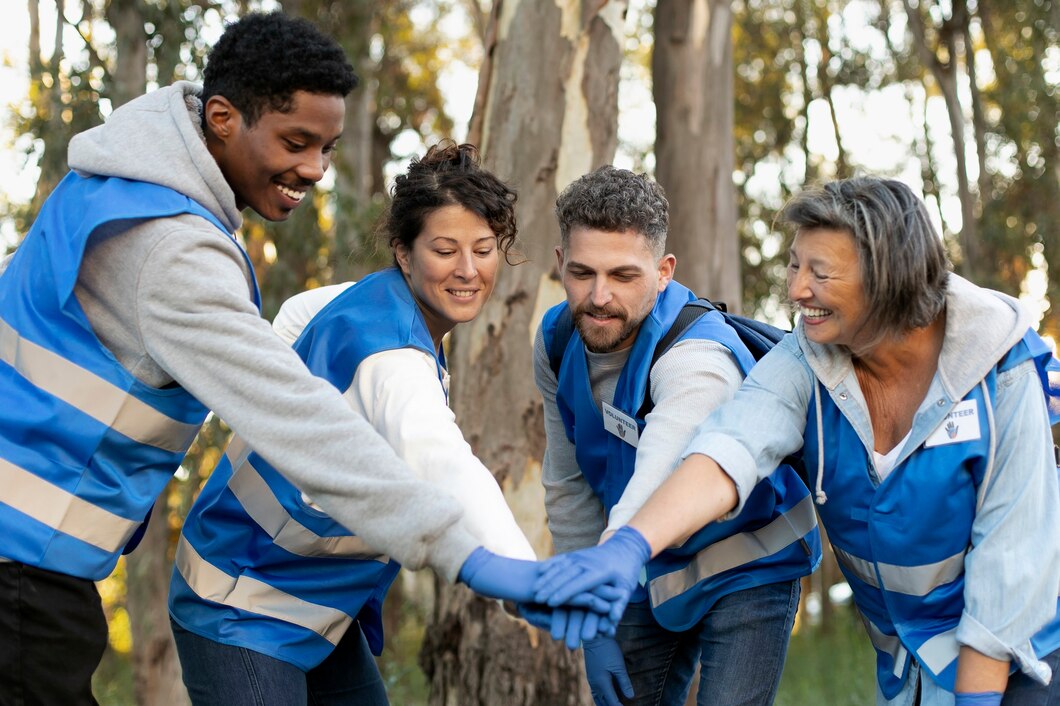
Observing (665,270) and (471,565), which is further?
(665,270)

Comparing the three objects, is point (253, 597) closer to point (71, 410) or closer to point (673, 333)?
point (71, 410)

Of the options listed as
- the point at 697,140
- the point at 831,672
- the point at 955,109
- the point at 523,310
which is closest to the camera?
the point at 523,310

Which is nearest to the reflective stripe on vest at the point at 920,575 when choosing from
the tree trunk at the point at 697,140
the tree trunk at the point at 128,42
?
the tree trunk at the point at 697,140

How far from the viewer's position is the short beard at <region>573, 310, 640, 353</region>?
3092mm

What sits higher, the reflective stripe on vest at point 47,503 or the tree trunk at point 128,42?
the tree trunk at point 128,42

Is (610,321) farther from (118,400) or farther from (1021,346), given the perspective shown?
(118,400)

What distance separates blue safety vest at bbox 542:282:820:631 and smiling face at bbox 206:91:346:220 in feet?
3.11

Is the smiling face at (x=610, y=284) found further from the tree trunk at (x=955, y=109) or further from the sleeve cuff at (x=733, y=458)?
the tree trunk at (x=955, y=109)

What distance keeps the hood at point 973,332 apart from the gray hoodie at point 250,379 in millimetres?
1156

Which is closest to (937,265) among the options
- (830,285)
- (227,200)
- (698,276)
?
(830,285)

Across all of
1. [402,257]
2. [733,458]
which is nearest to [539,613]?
[733,458]

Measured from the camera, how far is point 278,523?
2688 mm

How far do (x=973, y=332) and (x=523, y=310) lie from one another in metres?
3.09

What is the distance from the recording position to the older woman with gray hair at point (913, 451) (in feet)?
8.32
